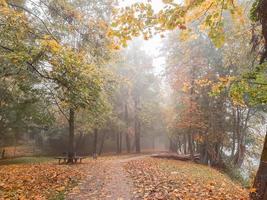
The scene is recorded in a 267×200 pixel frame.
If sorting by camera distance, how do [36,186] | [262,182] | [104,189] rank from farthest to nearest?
[36,186] → [104,189] → [262,182]

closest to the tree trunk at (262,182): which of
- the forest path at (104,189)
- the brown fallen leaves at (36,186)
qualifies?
the forest path at (104,189)

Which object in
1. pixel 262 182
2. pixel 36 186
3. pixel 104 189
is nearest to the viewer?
pixel 262 182

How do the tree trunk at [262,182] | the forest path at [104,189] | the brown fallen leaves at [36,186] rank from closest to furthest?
1. the tree trunk at [262,182]
2. the forest path at [104,189]
3. the brown fallen leaves at [36,186]

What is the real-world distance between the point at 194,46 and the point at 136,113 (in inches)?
758

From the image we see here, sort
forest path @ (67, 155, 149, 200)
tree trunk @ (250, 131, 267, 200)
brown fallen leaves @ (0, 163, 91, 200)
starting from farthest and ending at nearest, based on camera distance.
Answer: brown fallen leaves @ (0, 163, 91, 200) < forest path @ (67, 155, 149, 200) < tree trunk @ (250, 131, 267, 200)

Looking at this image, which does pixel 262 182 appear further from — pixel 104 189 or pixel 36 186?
pixel 36 186

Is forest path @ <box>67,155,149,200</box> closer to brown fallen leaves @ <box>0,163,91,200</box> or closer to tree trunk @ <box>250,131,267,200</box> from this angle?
brown fallen leaves @ <box>0,163,91,200</box>

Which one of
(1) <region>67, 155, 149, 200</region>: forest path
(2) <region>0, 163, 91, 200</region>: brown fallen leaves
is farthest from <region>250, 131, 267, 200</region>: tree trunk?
(2) <region>0, 163, 91, 200</region>: brown fallen leaves

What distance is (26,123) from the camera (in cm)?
2692

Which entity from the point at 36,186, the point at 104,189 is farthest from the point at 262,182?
the point at 36,186

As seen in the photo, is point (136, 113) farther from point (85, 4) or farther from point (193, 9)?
point (193, 9)

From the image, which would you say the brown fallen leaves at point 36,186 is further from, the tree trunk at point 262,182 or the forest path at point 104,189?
the tree trunk at point 262,182

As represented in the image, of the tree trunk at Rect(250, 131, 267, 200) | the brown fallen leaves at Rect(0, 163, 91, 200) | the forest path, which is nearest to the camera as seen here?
the tree trunk at Rect(250, 131, 267, 200)

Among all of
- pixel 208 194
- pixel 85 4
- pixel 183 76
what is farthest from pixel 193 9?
pixel 183 76
